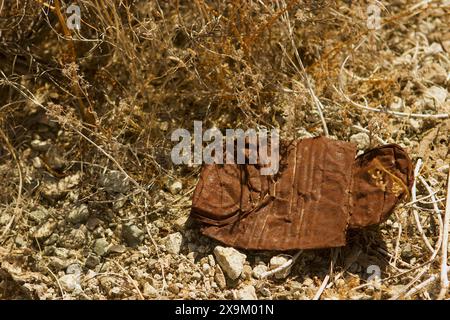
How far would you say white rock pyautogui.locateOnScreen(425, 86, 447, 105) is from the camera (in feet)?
9.44

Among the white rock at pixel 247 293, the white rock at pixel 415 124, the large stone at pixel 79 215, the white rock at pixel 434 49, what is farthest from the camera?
the white rock at pixel 434 49

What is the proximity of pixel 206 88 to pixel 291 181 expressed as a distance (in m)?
0.57

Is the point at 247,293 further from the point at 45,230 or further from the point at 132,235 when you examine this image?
the point at 45,230

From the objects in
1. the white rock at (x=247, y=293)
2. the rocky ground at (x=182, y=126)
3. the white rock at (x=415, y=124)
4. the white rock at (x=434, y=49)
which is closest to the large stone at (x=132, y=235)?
the rocky ground at (x=182, y=126)

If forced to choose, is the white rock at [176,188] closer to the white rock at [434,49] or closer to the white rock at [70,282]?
the white rock at [70,282]

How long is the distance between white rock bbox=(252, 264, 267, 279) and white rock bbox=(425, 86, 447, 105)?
1134mm

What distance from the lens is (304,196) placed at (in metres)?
2.51

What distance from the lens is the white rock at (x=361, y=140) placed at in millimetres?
2736

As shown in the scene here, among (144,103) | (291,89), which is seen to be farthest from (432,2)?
(144,103)

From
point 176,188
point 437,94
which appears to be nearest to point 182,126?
point 176,188

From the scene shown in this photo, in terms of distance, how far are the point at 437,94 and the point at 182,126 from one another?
1178 millimetres

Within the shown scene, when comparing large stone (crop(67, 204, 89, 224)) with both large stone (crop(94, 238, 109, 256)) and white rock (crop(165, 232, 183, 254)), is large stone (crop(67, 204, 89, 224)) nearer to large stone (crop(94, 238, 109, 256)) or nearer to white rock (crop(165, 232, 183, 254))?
large stone (crop(94, 238, 109, 256))

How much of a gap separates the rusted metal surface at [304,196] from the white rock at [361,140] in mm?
197

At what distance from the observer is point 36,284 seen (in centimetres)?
253
